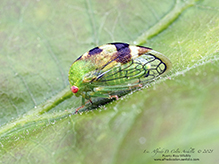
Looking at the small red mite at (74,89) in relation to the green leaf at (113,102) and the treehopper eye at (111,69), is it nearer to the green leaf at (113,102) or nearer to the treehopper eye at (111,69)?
the treehopper eye at (111,69)

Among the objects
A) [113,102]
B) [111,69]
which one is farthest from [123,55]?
[113,102]

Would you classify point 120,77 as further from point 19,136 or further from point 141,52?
point 19,136

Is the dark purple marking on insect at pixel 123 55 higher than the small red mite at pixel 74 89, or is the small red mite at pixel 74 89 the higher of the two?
the dark purple marking on insect at pixel 123 55

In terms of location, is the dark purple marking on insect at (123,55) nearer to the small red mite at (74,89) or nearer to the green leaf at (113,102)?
the green leaf at (113,102)

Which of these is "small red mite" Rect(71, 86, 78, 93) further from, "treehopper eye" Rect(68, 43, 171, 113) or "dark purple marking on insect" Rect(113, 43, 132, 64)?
"dark purple marking on insect" Rect(113, 43, 132, 64)

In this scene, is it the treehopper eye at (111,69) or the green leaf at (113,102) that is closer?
the green leaf at (113,102)

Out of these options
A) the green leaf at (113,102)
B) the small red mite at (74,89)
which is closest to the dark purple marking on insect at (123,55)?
the green leaf at (113,102)

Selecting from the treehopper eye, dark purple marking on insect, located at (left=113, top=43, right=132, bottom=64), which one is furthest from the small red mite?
dark purple marking on insect, located at (left=113, top=43, right=132, bottom=64)

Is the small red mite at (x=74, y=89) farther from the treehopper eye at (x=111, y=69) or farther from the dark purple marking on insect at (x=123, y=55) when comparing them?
the dark purple marking on insect at (x=123, y=55)
